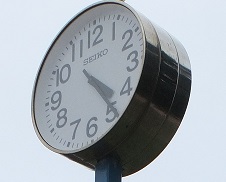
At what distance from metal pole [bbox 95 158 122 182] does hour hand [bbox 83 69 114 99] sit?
0.79ft

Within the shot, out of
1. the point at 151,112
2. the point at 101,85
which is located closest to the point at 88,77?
the point at 101,85

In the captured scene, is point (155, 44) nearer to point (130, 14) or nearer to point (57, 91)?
point (130, 14)

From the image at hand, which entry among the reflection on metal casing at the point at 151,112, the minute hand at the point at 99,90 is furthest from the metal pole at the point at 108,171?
the minute hand at the point at 99,90

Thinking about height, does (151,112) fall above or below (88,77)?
below

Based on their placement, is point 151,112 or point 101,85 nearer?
point 151,112

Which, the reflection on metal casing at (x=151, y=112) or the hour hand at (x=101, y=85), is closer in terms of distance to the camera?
the reflection on metal casing at (x=151, y=112)

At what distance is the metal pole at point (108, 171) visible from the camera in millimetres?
3707

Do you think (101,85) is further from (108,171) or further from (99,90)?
(108,171)

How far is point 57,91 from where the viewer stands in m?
3.97

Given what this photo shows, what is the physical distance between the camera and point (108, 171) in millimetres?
3713

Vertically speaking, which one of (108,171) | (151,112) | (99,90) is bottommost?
(108,171)

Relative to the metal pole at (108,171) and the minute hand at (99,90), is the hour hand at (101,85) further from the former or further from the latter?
the metal pole at (108,171)

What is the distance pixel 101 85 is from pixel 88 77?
0.09 metres

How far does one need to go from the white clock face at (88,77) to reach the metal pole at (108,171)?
0.12 metres
